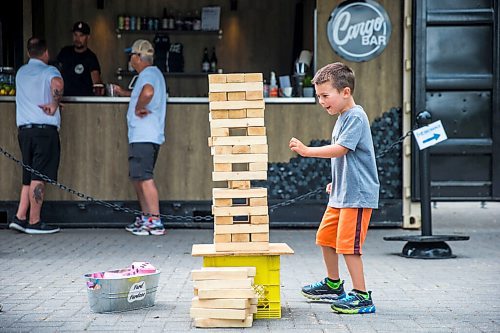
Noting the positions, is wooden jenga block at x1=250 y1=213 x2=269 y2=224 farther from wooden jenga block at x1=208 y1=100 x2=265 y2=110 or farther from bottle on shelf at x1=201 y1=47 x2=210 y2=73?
bottle on shelf at x1=201 y1=47 x2=210 y2=73

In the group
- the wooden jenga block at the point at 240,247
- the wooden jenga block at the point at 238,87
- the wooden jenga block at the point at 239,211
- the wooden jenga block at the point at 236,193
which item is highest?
the wooden jenga block at the point at 238,87

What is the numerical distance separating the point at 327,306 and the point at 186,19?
28.6 ft

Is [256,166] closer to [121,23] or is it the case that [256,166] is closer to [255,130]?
[255,130]

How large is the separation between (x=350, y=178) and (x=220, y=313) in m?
1.28

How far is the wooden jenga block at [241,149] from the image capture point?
6.27 meters

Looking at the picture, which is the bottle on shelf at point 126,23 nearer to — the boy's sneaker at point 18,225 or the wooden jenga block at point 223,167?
the boy's sneaker at point 18,225

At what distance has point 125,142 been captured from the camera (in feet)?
37.8

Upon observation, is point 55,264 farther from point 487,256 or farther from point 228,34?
point 228,34

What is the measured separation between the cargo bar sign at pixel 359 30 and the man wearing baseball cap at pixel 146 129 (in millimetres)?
2111

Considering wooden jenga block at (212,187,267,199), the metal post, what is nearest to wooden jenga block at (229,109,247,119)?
wooden jenga block at (212,187,267,199)

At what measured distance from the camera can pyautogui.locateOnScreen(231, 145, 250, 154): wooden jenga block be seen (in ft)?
20.6

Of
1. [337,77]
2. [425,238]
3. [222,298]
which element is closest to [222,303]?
[222,298]

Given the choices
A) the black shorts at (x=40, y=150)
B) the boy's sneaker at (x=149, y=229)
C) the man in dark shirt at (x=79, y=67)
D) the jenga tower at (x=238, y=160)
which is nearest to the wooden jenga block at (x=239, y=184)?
the jenga tower at (x=238, y=160)

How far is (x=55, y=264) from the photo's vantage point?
8.69 metres
